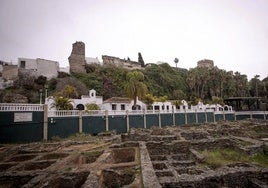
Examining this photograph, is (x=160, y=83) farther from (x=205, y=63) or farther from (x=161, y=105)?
(x=205, y=63)

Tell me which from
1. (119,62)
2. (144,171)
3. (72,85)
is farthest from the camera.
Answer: (119,62)

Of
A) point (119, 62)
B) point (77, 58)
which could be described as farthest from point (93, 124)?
point (119, 62)

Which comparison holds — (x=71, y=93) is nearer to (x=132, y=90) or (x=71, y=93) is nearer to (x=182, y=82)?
(x=132, y=90)

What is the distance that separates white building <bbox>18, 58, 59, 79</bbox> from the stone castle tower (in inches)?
298

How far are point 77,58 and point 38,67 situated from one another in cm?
1414

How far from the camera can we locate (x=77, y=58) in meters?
61.1

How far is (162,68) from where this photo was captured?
7725 centimetres

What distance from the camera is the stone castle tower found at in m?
60.6

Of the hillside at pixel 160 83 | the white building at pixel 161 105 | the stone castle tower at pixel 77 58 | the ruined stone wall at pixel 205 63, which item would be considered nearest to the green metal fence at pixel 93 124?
the hillside at pixel 160 83

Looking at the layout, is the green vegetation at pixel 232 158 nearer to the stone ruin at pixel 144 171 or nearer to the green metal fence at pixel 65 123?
the stone ruin at pixel 144 171

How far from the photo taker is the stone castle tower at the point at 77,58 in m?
60.6

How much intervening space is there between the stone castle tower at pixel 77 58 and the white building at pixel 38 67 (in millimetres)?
7557

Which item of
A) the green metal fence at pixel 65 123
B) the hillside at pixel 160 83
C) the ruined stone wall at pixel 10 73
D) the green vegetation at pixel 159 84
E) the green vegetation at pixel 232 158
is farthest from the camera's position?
the ruined stone wall at pixel 10 73

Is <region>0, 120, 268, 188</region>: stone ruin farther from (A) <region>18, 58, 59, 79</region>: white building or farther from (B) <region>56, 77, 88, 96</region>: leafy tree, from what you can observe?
(A) <region>18, 58, 59, 79</region>: white building
